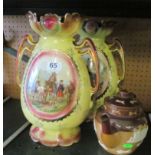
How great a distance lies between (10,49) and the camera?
98 cm

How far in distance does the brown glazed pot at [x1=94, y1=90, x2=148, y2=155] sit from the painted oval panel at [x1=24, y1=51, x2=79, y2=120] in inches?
3.2

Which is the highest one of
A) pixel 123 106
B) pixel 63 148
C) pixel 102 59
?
pixel 102 59

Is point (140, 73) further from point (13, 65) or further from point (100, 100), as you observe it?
point (13, 65)

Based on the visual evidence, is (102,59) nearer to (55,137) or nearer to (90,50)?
(90,50)

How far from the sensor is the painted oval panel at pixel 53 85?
63 centimetres

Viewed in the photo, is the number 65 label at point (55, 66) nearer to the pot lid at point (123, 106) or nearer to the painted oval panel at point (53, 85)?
the painted oval panel at point (53, 85)

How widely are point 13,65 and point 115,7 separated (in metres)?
0.45

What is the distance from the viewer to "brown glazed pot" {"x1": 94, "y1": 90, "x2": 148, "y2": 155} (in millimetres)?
596

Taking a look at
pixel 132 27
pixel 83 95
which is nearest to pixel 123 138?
pixel 83 95

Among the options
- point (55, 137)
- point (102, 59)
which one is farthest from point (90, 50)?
point (55, 137)

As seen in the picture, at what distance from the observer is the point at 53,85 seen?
631mm

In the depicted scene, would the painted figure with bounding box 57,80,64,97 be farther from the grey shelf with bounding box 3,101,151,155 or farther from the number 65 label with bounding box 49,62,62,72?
the grey shelf with bounding box 3,101,151,155

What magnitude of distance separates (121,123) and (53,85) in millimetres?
171

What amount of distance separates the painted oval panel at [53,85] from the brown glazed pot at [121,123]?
8 centimetres
